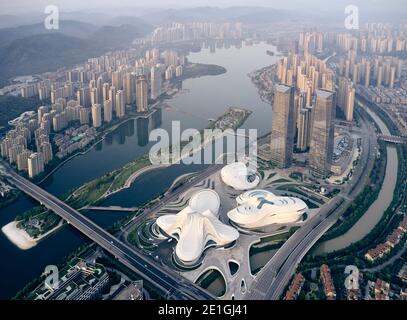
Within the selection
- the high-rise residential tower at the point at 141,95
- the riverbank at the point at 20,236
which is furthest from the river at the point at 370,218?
the high-rise residential tower at the point at 141,95

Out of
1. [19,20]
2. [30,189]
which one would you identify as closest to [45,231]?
[30,189]

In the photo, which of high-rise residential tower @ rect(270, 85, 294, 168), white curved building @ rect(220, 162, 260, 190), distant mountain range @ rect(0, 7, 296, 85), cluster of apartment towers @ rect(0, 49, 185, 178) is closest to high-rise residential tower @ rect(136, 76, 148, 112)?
cluster of apartment towers @ rect(0, 49, 185, 178)

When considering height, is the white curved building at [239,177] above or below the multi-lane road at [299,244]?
above

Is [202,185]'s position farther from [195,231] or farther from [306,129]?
[306,129]

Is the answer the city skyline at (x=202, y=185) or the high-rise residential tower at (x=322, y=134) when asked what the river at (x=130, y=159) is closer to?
the city skyline at (x=202, y=185)

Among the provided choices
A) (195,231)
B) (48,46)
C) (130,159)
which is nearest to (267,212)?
(195,231)

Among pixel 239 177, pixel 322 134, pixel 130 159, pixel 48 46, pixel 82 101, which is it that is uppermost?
pixel 48 46
